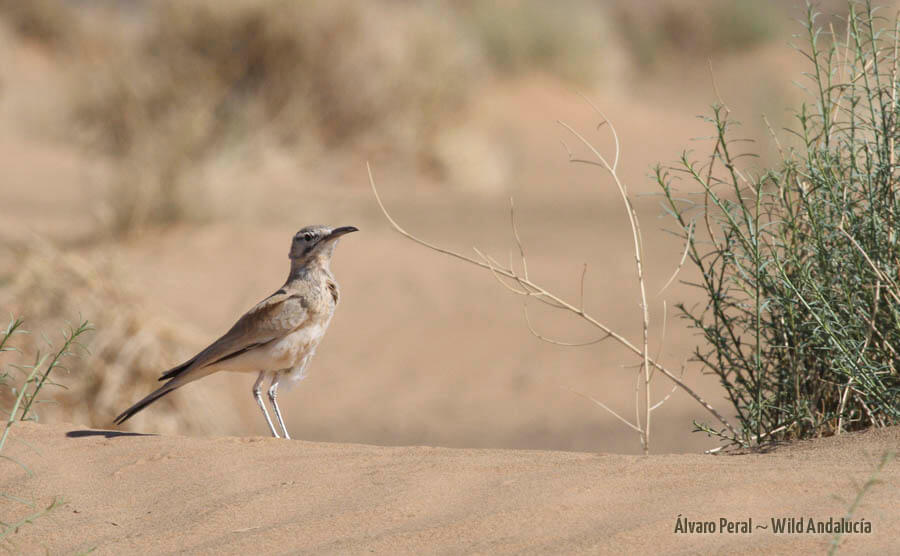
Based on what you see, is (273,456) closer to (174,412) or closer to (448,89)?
(174,412)

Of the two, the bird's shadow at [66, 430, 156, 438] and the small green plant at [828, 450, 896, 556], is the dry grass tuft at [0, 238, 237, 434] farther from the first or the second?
the small green plant at [828, 450, 896, 556]

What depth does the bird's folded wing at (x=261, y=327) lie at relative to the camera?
555 cm

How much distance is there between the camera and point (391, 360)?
469 inches

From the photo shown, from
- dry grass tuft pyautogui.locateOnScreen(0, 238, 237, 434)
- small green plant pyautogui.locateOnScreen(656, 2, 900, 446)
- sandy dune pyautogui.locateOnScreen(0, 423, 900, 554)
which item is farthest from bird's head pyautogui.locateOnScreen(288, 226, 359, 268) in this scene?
dry grass tuft pyautogui.locateOnScreen(0, 238, 237, 434)

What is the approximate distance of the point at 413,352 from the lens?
1205 centimetres

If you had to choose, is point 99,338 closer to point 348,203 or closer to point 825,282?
point 825,282

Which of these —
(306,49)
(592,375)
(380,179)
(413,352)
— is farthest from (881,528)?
(306,49)

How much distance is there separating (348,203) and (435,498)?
552 inches

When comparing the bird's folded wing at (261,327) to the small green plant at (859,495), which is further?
the bird's folded wing at (261,327)

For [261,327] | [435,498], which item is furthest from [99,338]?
[435,498]

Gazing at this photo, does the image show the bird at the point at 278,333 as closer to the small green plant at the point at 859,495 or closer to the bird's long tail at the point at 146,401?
the bird's long tail at the point at 146,401

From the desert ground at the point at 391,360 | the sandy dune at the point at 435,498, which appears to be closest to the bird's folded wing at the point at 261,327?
the desert ground at the point at 391,360

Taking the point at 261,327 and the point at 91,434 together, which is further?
the point at 261,327

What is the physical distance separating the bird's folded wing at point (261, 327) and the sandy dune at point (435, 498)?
112 centimetres
